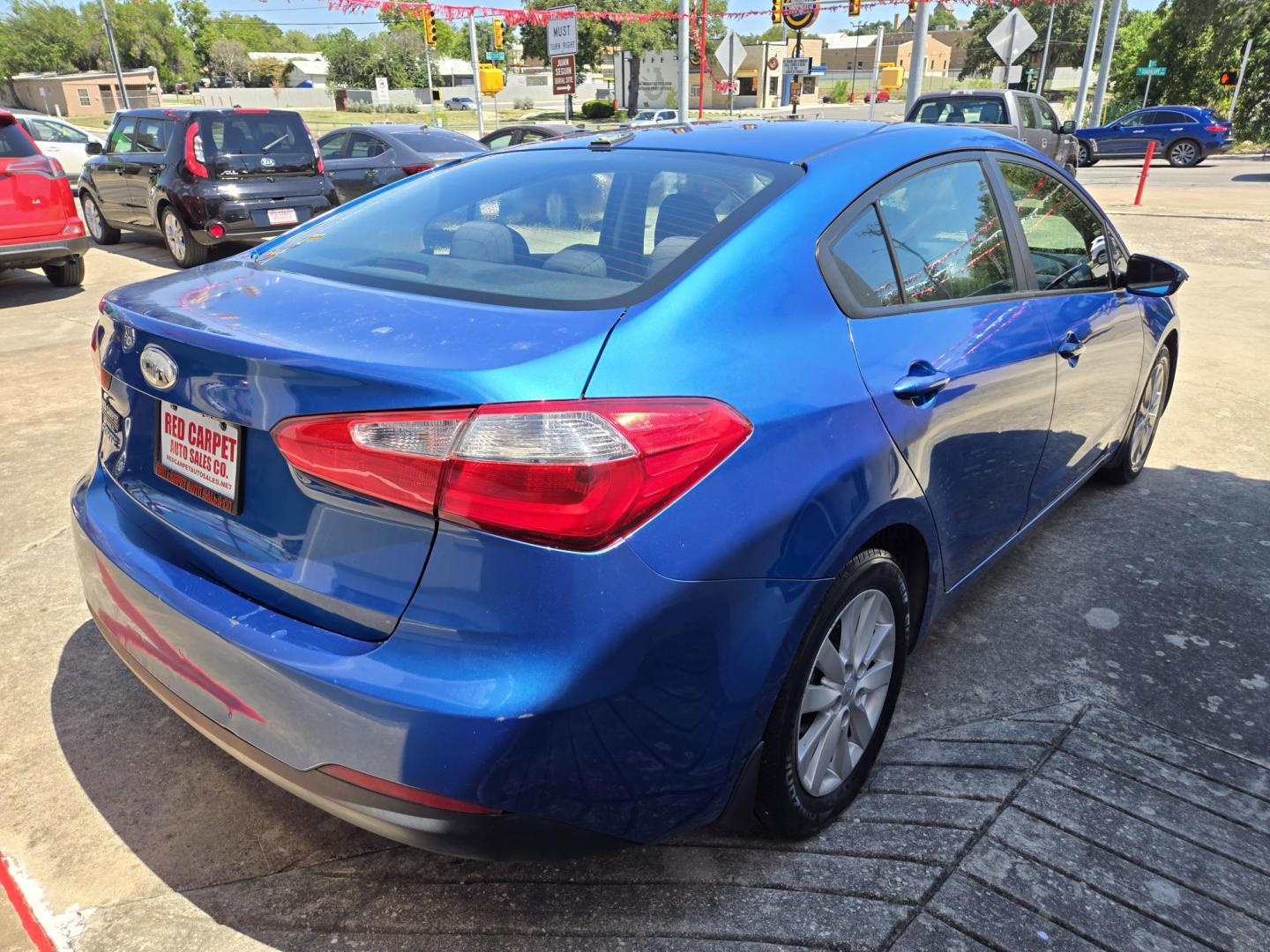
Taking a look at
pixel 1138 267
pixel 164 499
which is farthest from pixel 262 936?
pixel 1138 267

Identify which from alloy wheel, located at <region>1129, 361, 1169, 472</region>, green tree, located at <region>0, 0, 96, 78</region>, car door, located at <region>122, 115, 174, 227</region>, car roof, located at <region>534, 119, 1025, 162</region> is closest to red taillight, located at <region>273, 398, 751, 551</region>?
car roof, located at <region>534, 119, 1025, 162</region>

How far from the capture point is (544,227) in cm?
256

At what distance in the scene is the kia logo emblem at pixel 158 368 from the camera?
1.92 meters

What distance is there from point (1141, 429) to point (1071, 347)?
1731mm

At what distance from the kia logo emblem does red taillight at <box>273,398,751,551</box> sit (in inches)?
19.6

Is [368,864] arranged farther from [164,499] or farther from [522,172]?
[522,172]

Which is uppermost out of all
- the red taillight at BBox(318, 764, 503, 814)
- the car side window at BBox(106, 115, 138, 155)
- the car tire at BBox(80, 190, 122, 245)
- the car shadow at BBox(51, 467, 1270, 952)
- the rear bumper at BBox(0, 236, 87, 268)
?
the car side window at BBox(106, 115, 138, 155)

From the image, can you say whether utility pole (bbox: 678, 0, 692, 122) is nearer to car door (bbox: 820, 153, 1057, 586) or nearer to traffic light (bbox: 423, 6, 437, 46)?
traffic light (bbox: 423, 6, 437, 46)

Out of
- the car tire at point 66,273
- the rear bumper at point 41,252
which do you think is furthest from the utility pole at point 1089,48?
the rear bumper at point 41,252

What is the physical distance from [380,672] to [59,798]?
4.68ft

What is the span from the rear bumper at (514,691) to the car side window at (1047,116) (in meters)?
16.5

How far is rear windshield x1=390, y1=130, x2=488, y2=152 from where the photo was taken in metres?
12.5

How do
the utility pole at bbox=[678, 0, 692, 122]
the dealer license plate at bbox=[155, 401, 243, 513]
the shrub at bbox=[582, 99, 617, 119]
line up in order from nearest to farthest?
the dealer license plate at bbox=[155, 401, 243, 513] → the utility pole at bbox=[678, 0, 692, 122] → the shrub at bbox=[582, 99, 617, 119]

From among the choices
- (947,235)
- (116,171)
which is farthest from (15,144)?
(947,235)
